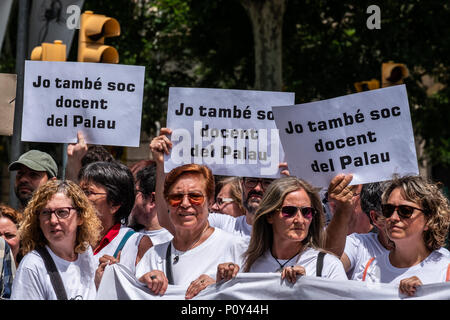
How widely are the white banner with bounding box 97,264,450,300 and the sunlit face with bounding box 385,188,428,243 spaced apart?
31 cm

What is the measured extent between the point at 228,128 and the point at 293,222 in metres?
1.33

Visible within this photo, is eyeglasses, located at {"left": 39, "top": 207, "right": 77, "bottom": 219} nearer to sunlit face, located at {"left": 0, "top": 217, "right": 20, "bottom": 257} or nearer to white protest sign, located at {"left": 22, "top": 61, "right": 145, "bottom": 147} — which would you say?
sunlit face, located at {"left": 0, "top": 217, "right": 20, "bottom": 257}

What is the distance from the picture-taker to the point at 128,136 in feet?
18.8

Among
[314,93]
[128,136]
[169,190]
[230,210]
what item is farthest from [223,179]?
[314,93]

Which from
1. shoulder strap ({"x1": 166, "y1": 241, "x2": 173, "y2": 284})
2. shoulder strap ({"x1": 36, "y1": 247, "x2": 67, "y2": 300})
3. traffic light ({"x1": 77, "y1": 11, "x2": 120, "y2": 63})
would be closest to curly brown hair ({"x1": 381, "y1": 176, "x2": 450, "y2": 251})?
shoulder strap ({"x1": 166, "y1": 241, "x2": 173, "y2": 284})

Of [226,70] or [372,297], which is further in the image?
[226,70]

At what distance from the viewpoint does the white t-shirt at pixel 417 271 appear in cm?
408

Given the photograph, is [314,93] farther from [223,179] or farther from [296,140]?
[296,140]

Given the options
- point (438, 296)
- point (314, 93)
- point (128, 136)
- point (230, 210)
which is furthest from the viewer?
point (314, 93)

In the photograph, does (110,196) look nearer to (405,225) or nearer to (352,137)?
(352,137)

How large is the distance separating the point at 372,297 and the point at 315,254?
0.38 meters

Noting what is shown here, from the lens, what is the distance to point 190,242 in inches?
180

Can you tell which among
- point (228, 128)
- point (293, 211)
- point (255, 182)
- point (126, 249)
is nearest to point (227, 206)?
point (255, 182)

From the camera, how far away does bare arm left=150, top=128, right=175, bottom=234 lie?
16.8ft
